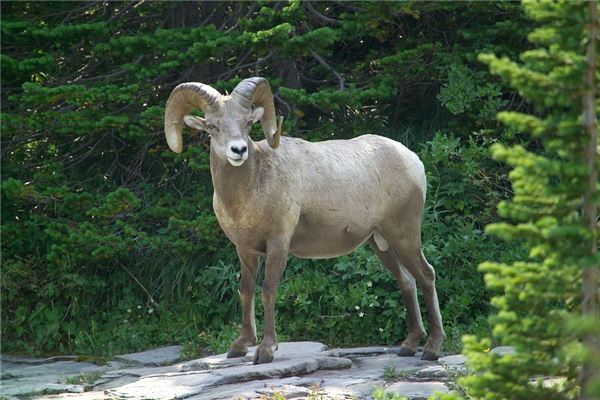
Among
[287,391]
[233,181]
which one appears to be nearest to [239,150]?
[233,181]

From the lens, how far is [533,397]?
3.88 metres

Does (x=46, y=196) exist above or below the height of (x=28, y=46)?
below

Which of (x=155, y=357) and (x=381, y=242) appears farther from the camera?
(x=155, y=357)

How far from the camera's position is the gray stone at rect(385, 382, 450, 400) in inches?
253

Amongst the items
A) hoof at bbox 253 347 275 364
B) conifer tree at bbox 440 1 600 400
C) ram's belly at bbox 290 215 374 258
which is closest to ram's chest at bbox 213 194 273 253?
ram's belly at bbox 290 215 374 258

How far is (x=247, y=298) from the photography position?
7.88 meters

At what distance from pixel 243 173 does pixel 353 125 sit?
12.0ft

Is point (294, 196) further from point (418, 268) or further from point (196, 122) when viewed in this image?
point (418, 268)

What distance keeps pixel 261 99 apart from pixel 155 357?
10.2 ft

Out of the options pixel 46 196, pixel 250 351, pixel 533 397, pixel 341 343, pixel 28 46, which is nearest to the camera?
pixel 533 397

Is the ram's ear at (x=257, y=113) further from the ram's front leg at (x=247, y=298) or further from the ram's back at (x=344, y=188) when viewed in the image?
the ram's front leg at (x=247, y=298)

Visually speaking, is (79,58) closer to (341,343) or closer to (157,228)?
(157,228)

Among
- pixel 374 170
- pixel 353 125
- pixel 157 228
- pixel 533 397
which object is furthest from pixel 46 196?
pixel 533 397

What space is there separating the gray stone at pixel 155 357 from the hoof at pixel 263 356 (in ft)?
7.07
